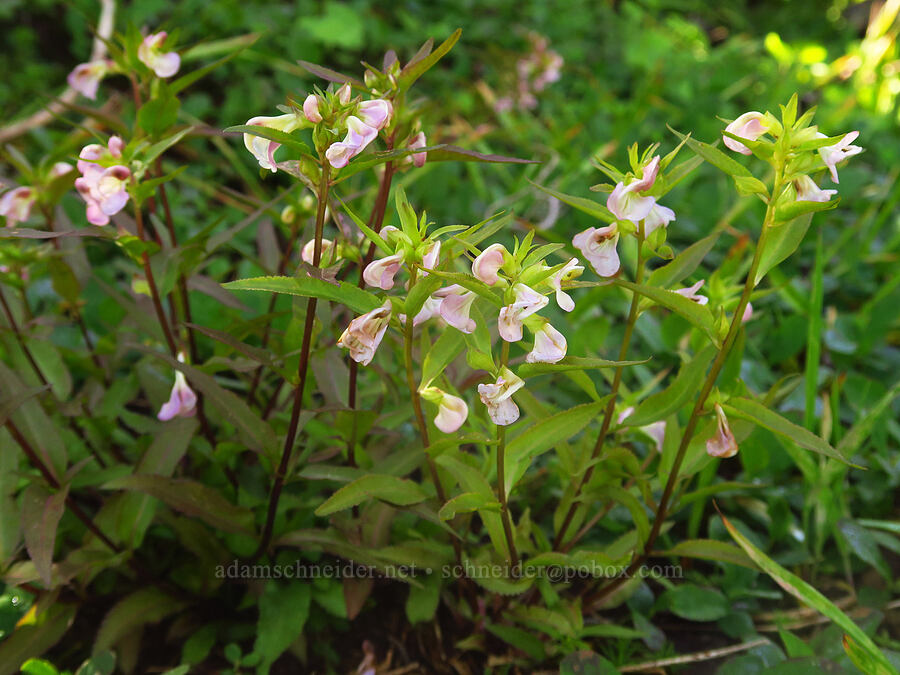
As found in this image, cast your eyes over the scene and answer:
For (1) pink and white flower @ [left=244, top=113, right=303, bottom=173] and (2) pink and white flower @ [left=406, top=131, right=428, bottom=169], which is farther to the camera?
(2) pink and white flower @ [left=406, top=131, right=428, bottom=169]

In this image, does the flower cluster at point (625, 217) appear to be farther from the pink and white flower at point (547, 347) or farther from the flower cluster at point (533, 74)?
the flower cluster at point (533, 74)

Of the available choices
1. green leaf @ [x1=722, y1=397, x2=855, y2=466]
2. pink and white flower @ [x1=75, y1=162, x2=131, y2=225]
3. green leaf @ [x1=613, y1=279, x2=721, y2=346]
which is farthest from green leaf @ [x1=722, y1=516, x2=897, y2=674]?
pink and white flower @ [x1=75, y1=162, x2=131, y2=225]

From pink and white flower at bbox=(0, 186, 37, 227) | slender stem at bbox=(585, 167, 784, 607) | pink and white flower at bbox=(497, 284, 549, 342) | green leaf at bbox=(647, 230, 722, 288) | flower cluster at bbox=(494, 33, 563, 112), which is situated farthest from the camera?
flower cluster at bbox=(494, 33, 563, 112)

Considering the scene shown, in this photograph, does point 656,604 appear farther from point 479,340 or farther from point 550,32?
point 550,32

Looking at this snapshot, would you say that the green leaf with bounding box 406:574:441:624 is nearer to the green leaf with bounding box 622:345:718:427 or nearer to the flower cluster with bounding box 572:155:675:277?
the green leaf with bounding box 622:345:718:427

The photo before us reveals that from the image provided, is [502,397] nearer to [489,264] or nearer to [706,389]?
[489,264]

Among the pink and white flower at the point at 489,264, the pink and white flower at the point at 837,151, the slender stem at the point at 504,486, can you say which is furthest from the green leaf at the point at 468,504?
the pink and white flower at the point at 837,151
